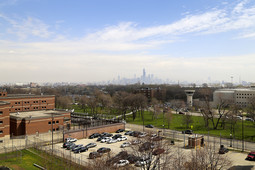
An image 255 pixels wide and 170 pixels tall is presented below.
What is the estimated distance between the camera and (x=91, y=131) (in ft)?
123

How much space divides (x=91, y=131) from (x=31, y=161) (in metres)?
13.9

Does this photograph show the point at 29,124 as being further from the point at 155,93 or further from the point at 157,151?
the point at 155,93

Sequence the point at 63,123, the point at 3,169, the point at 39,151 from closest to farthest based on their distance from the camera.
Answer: the point at 3,169
the point at 39,151
the point at 63,123

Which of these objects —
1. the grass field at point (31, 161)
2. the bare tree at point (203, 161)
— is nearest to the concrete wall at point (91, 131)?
the grass field at point (31, 161)

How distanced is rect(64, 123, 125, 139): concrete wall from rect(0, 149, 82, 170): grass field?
278 inches

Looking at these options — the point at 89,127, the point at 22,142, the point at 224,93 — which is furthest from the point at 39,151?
the point at 224,93

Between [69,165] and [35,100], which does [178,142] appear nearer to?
[69,165]

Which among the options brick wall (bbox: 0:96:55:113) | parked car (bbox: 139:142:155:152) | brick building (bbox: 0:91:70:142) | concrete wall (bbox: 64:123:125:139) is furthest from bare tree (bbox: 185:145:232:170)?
brick wall (bbox: 0:96:55:113)

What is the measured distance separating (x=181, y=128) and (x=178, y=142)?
11815 millimetres

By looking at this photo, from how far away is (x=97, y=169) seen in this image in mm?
14867

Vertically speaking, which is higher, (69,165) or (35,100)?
(35,100)

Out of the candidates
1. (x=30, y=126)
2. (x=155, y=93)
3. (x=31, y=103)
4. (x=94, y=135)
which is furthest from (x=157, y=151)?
(x=155, y=93)

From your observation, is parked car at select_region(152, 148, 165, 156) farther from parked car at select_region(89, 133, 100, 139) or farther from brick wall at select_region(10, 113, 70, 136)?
brick wall at select_region(10, 113, 70, 136)

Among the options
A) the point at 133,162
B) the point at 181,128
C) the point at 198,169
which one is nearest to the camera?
the point at 198,169
